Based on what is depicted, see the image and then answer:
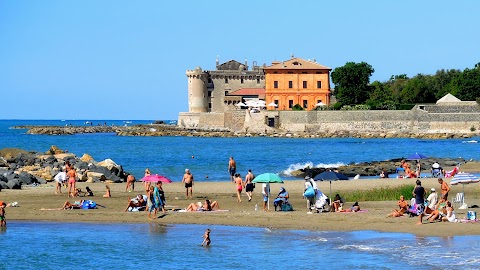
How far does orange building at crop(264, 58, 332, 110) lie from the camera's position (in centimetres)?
9725

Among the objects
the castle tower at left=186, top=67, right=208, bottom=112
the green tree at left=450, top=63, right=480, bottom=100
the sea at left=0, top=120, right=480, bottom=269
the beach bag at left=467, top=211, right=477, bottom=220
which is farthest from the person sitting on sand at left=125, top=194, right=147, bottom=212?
the castle tower at left=186, top=67, right=208, bottom=112

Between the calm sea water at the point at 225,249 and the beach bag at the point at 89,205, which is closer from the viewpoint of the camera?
the calm sea water at the point at 225,249

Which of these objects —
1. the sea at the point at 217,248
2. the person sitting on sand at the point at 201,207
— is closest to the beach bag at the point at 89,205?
the sea at the point at 217,248

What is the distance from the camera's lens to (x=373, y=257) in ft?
56.7

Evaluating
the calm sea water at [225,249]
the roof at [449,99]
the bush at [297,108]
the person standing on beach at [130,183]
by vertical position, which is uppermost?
the roof at [449,99]

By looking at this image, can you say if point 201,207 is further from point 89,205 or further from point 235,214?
point 89,205

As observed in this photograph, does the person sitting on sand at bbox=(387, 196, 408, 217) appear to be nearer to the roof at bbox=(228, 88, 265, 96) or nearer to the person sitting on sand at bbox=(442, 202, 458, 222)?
the person sitting on sand at bbox=(442, 202, 458, 222)

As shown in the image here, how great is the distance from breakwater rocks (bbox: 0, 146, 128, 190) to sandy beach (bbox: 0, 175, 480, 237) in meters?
0.93

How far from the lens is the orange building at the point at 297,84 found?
9725 cm

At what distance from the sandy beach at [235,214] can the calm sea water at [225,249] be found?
708 millimetres

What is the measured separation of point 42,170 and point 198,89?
262ft

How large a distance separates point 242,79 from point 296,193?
88310 mm

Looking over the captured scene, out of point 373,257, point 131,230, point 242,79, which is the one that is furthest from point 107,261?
point 242,79

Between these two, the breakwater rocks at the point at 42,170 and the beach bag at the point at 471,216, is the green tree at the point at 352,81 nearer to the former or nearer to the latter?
the breakwater rocks at the point at 42,170
